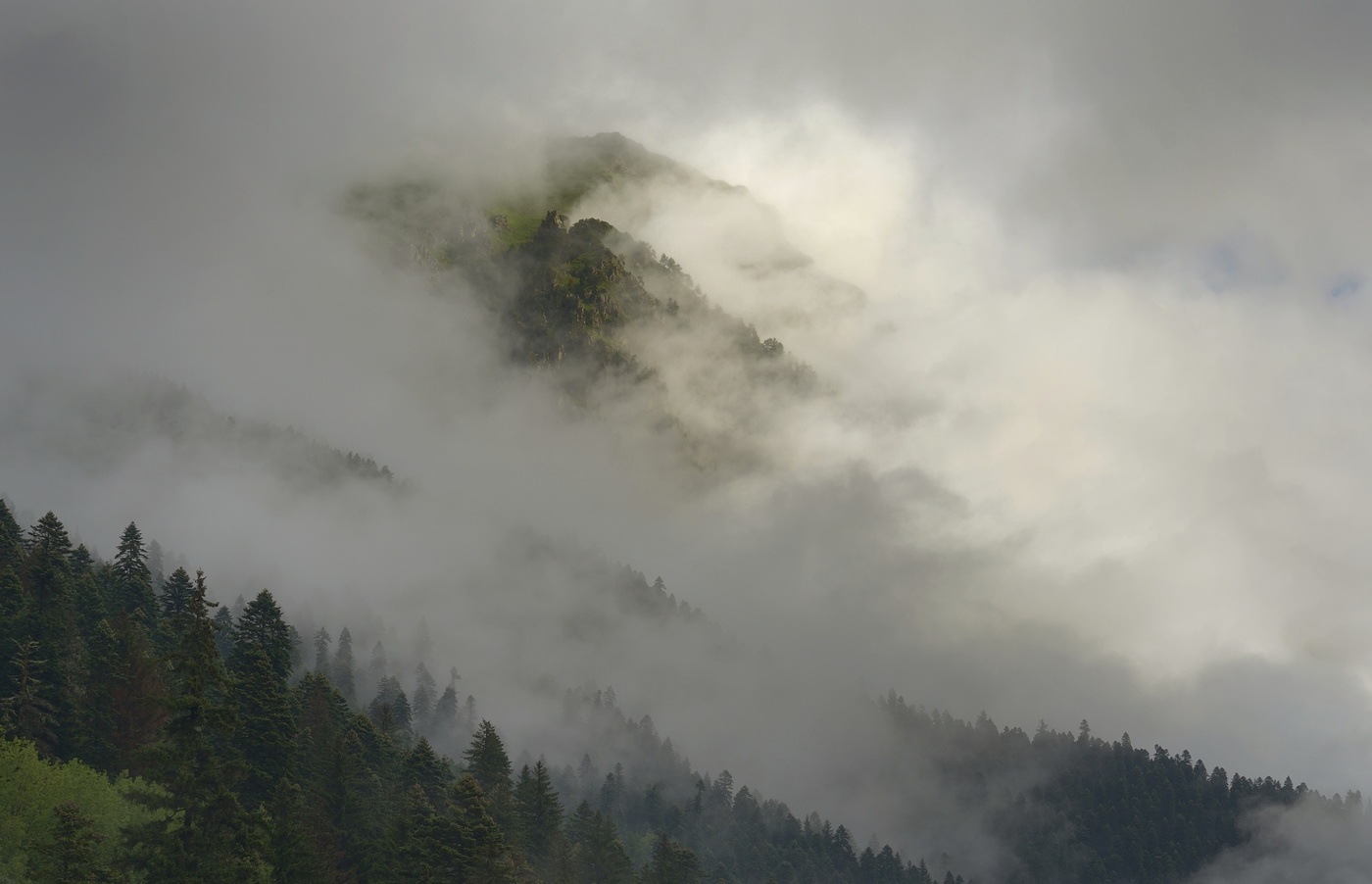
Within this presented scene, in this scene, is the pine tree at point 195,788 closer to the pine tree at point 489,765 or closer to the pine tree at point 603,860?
the pine tree at point 489,765

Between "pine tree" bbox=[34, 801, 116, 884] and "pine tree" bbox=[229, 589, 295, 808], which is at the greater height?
"pine tree" bbox=[229, 589, 295, 808]

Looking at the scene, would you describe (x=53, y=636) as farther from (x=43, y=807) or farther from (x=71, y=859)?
(x=71, y=859)

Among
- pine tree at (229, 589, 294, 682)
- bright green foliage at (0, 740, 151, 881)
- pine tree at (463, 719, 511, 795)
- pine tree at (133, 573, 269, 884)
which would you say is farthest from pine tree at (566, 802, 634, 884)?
pine tree at (133, 573, 269, 884)

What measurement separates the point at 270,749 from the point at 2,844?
1813cm

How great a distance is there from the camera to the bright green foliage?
59538 millimetres

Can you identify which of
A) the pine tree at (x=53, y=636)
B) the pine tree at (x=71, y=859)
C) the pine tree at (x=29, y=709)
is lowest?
the pine tree at (x=71, y=859)

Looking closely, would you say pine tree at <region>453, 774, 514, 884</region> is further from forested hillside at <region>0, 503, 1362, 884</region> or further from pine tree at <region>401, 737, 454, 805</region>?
pine tree at <region>401, 737, 454, 805</region>

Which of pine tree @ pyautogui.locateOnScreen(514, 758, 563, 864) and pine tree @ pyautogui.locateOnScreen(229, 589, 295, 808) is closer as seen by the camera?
pine tree @ pyautogui.locateOnScreen(229, 589, 295, 808)

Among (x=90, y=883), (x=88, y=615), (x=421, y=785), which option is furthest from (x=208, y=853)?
(x=88, y=615)

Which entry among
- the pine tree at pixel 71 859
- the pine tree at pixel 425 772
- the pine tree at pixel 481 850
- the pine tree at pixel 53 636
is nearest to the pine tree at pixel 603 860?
the pine tree at pixel 425 772

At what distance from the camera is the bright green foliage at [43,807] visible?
59.5 m

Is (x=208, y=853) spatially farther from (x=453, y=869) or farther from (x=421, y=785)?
(x=421, y=785)

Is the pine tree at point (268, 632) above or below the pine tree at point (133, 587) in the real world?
below

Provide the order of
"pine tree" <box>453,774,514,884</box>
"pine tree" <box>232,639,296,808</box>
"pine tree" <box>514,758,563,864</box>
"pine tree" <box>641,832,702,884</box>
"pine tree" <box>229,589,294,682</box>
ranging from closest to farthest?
"pine tree" <box>453,774,514,884</box>, "pine tree" <box>232,639,296,808</box>, "pine tree" <box>229,589,294,682</box>, "pine tree" <box>514,758,563,864</box>, "pine tree" <box>641,832,702,884</box>
